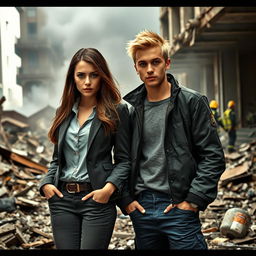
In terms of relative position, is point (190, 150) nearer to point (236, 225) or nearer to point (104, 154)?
point (104, 154)

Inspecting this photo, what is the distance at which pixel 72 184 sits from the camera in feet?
10.2

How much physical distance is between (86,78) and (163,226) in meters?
1.26

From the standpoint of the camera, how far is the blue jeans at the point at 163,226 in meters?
3.08

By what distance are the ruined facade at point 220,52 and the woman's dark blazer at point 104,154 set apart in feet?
40.1

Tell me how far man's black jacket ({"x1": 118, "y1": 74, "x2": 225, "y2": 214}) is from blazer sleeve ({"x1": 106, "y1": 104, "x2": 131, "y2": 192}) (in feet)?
0.19

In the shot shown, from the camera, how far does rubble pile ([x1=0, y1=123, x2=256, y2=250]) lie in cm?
654

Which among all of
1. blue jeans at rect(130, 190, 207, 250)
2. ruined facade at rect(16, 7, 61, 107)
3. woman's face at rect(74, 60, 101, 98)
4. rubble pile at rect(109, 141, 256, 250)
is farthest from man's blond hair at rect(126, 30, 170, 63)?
ruined facade at rect(16, 7, 61, 107)

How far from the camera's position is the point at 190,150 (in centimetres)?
316

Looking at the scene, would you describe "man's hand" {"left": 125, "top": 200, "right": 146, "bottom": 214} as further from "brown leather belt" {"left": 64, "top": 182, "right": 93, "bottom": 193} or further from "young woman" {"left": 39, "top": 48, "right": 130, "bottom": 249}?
"brown leather belt" {"left": 64, "top": 182, "right": 93, "bottom": 193}

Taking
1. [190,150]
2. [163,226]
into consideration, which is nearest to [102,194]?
[163,226]

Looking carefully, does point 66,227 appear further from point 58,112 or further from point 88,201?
point 58,112

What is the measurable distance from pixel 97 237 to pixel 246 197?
7.27m

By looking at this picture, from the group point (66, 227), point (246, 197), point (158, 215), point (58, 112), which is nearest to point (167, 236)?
point (158, 215)

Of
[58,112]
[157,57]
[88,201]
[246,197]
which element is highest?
[157,57]
